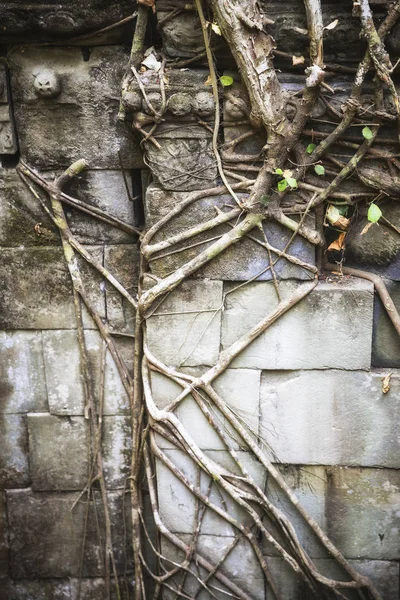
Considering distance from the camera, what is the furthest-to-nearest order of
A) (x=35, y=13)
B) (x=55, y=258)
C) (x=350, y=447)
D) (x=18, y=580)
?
(x=18, y=580)
(x=55, y=258)
(x=350, y=447)
(x=35, y=13)

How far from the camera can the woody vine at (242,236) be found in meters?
2.67

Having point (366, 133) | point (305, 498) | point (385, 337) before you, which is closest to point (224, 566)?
point (305, 498)

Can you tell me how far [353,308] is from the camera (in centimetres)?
296

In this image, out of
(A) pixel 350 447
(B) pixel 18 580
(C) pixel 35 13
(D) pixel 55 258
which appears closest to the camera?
(C) pixel 35 13

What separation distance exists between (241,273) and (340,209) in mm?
620

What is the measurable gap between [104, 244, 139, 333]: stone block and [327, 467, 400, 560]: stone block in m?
1.48

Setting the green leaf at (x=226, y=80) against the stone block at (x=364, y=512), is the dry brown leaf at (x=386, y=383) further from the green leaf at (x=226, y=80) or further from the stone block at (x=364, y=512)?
the green leaf at (x=226, y=80)

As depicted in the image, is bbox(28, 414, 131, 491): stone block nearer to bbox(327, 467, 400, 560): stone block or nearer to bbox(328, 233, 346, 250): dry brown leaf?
bbox(327, 467, 400, 560): stone block

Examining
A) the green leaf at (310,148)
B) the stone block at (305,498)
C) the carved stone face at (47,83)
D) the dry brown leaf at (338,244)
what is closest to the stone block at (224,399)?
the stone block at (305,498)

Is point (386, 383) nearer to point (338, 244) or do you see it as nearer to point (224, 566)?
point (338, 244)

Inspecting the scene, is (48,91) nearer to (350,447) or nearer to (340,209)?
(340,209)

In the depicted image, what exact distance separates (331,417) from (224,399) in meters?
0.59

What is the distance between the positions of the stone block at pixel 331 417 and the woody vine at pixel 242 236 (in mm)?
168

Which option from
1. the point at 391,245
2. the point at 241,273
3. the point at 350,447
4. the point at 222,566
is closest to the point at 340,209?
the point at 391,245
